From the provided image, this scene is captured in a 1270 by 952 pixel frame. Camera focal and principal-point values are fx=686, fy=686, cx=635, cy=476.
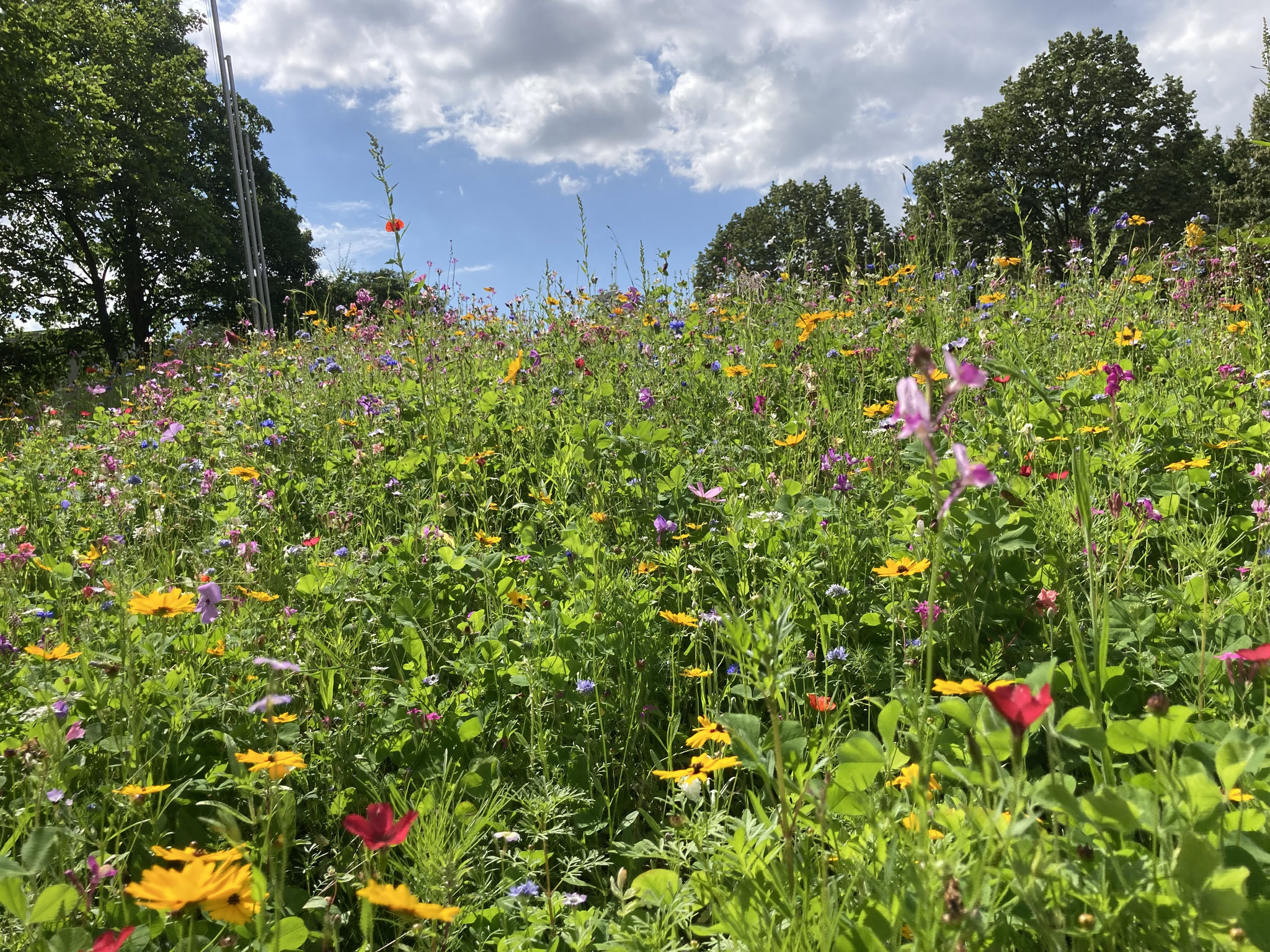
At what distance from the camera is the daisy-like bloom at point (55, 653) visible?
145 centimetres

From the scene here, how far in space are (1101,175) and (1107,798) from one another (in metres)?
33.4

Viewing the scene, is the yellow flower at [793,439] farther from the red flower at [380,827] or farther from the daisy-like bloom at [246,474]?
the daisy-like bloom at [246,474]

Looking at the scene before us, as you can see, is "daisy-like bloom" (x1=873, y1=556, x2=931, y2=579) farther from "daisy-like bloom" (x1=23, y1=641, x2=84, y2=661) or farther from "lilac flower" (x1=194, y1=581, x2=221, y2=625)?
"daisy-like bloom" (x1=23, y1=641, x2=84, y2=661)

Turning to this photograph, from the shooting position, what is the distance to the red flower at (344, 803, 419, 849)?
0.84m

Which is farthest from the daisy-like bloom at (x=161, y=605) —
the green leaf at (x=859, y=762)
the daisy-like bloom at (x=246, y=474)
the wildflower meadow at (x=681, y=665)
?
the daisy-like bloom at (x=246, y=474)

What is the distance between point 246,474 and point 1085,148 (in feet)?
108

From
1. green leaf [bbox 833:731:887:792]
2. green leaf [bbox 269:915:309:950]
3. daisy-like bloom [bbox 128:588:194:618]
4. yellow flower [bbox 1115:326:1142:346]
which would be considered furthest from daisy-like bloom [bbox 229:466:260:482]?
yellow flower [bbox 1115:326:1142:346]

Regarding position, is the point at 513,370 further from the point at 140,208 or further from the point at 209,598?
the point at 140,208

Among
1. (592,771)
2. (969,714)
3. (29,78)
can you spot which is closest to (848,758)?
(969,714)

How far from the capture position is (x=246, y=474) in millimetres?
3043

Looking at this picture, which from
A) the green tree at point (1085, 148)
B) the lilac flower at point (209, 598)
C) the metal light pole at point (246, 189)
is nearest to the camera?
the lilac flower at point (209, 598)

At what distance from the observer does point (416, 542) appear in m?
2.26

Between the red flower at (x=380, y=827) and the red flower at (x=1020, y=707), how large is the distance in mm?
675

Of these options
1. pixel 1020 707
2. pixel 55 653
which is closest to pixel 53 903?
pixel 55 653
